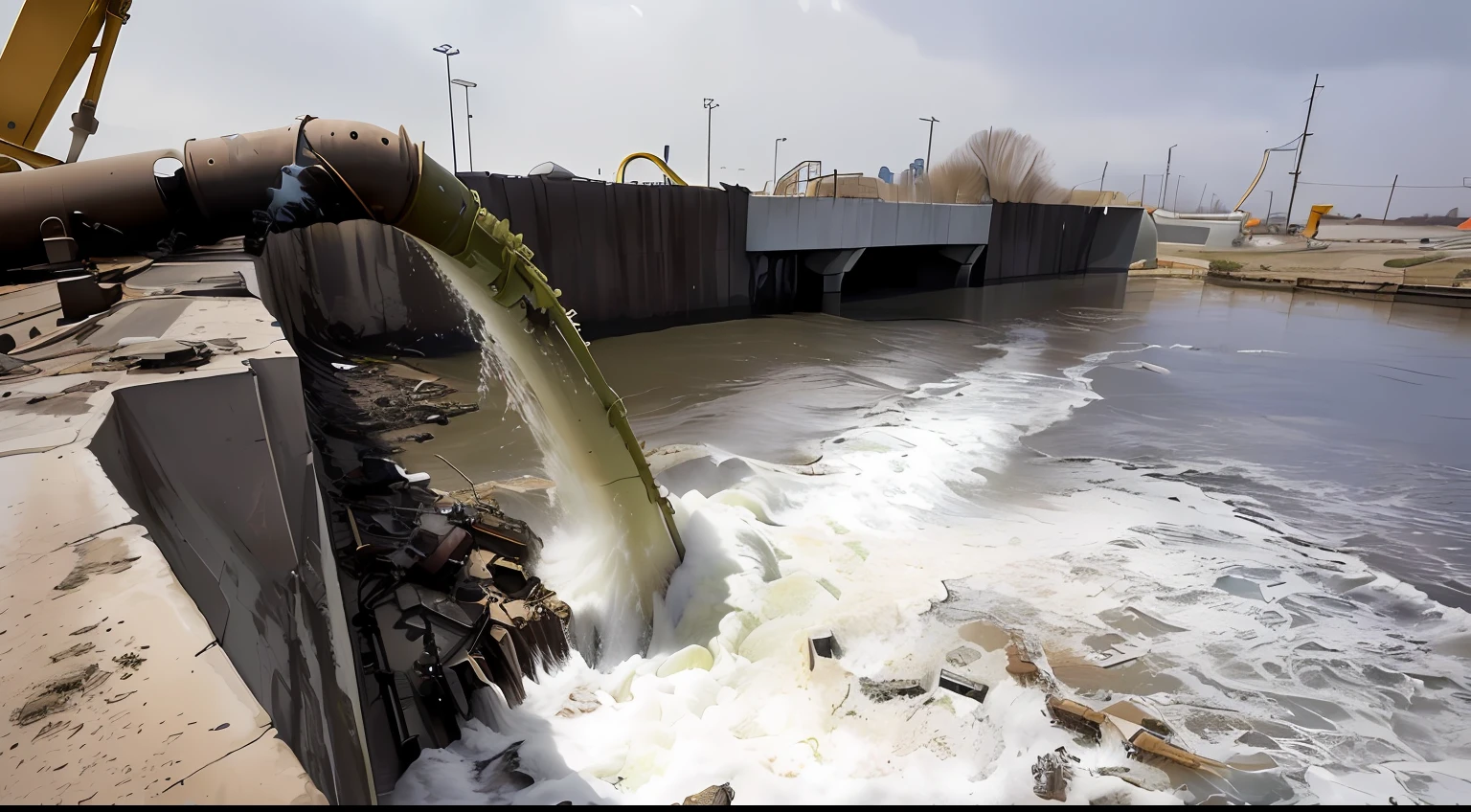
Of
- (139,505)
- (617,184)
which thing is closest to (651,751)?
(139,505)

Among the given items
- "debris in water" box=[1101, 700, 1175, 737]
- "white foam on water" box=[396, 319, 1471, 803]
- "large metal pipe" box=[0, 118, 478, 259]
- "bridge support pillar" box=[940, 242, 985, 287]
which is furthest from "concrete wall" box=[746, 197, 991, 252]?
"debris in water" box=[1101, 700, 1175, 737]

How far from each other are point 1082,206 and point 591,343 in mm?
34575

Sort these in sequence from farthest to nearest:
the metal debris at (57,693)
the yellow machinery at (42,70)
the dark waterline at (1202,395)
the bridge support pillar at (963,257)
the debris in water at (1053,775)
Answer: the bridge support pillar at (963,257)
the yellow machinery at (42,70)
the dark waterline at (1202,395)
the debris in water at (1053,775)
the metal debris at (57,693)

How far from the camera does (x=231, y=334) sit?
391cm

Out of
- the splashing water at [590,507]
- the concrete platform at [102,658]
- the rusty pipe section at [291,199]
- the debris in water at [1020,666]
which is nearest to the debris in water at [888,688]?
the debris in water at [1020,666]

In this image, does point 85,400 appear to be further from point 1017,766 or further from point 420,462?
point 420,462

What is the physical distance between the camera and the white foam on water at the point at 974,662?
14.3ft

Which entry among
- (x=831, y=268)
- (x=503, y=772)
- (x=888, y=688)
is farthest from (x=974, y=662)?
(x=831, y=268)

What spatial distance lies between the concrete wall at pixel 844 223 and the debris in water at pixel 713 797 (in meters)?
19.0

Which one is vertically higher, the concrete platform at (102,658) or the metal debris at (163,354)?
the metal debris at (163,354)

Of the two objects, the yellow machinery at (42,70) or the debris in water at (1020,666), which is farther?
the yellow machinery at (42,70)

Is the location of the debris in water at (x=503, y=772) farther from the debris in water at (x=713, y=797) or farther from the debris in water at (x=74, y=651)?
the debris in water at (x=74, y=651)

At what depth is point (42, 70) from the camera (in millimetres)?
10023

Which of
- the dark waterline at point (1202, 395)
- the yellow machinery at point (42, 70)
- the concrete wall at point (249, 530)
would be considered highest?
the yellow machinery at point (42, 70)
